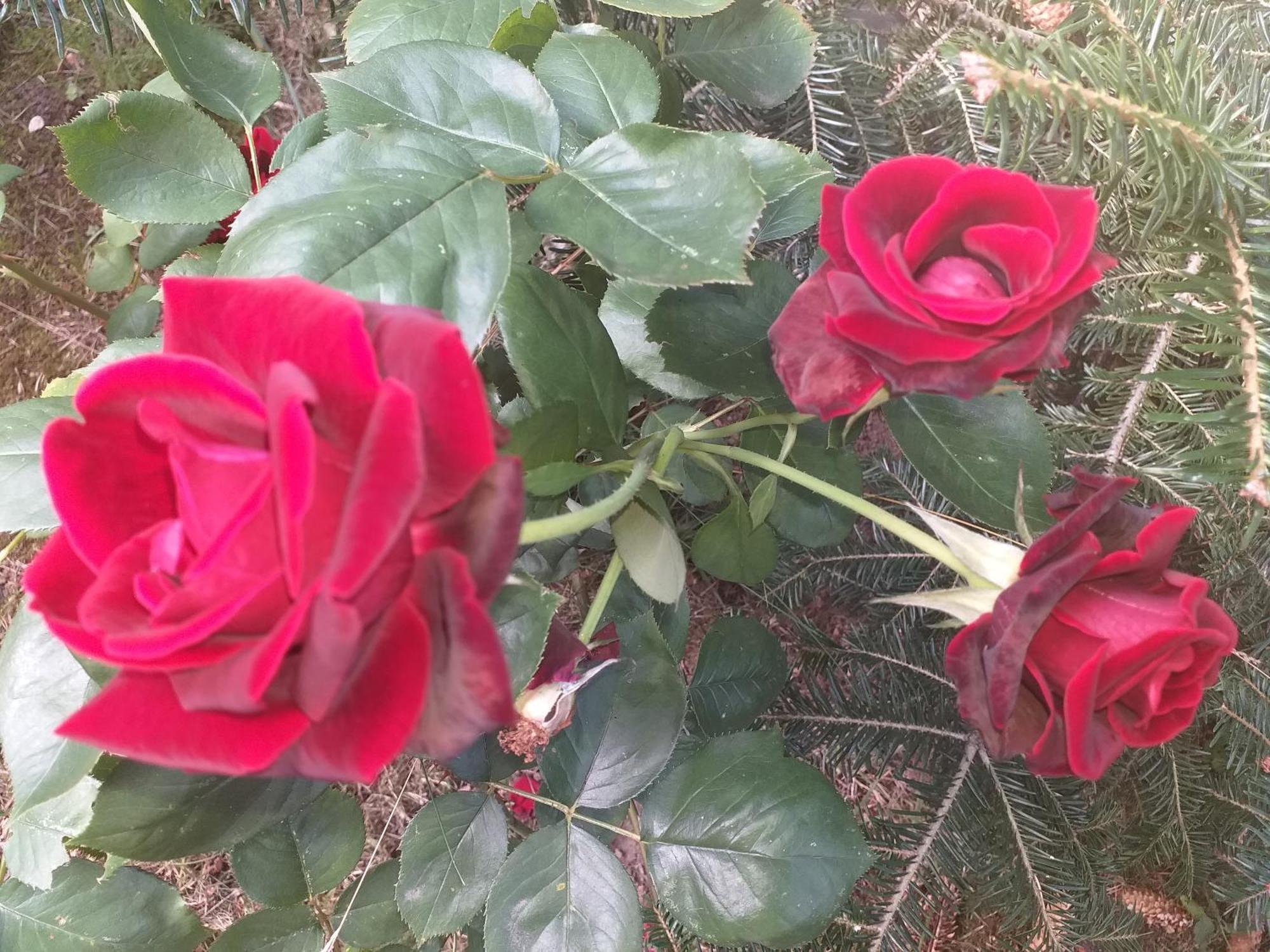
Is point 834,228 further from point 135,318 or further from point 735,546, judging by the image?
point 135,318

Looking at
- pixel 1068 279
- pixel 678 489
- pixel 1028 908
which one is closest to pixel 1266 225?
pixel 1068 279

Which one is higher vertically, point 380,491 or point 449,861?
point 380,491

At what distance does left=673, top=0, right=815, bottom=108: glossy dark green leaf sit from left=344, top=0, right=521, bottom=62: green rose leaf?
0.20m

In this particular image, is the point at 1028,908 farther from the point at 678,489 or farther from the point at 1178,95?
the point at 1178,95

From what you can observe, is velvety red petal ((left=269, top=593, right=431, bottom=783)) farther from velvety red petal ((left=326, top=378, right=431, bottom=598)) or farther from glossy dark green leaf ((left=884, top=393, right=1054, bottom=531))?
glossy dark green leaf ((left=884, top=393, right=1054, bottom=531))

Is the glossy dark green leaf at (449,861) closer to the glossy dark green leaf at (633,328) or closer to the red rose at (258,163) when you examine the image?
the glossy dark green leaf at (633,328)

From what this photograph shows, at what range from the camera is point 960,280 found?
45 centimetres

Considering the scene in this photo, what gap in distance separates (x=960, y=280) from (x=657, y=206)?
186mm

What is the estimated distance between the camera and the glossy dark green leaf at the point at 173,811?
614 millimetres

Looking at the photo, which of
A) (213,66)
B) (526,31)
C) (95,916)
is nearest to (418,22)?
(526,31)

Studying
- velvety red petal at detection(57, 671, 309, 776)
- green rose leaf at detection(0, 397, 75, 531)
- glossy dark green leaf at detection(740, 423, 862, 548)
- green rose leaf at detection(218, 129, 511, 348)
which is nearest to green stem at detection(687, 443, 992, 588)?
glossy dark green leaf at detection(740, 423, 862, 548)

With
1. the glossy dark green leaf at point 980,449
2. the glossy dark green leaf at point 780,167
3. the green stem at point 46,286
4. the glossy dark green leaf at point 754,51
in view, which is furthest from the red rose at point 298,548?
the green stem at point 46,286

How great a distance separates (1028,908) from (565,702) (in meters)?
0.61

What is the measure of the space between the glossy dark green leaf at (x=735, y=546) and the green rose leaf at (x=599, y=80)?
0.34 meters
